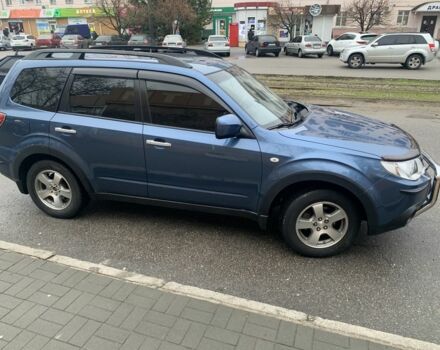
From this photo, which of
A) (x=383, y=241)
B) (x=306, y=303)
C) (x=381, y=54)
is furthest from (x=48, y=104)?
(x=381, y=54)

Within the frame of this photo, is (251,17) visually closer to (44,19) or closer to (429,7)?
(429,7)

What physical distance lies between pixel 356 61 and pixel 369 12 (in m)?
21.6

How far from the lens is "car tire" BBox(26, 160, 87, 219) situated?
4281 mm

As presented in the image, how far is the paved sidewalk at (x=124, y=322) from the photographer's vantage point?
2.59 metres

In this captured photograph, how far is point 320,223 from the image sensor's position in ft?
11.7

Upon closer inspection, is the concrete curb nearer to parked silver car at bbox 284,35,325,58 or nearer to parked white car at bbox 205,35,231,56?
parked silver car at bbox 284,35,325,58

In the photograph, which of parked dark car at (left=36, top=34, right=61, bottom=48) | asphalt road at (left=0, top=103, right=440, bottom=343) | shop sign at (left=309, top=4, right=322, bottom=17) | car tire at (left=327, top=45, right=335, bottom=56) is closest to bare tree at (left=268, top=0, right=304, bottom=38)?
shop sign at (left=309, top=4, right=322, bottom=17)

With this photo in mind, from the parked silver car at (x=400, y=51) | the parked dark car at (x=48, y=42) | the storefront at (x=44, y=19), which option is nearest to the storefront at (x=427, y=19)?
the parked silver car at (x=400, y=51)

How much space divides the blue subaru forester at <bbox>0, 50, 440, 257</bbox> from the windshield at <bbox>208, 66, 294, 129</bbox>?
0.06ft

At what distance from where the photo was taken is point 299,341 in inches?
102

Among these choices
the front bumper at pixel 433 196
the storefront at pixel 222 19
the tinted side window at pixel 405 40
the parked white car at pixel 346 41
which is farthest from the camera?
the storefront at pixel 222 19

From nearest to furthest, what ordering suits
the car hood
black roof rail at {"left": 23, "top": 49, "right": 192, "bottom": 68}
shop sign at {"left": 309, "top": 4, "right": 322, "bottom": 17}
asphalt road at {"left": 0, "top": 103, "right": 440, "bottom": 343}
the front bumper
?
asphalt road at {"left": 0, "top": 103, "right": 440, "bottom": 343}, the car hood, the front bumper, black roof rail at {"left": 23, "top": 49, "right": 192, "bottom": 68}, shop sign at {"left": 309, "top": 4, "right": 322, "bottom": 17}

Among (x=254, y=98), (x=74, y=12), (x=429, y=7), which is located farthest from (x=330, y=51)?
(x=74, y=12)

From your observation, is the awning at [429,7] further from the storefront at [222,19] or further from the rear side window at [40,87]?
the rear side window at [40,87]
